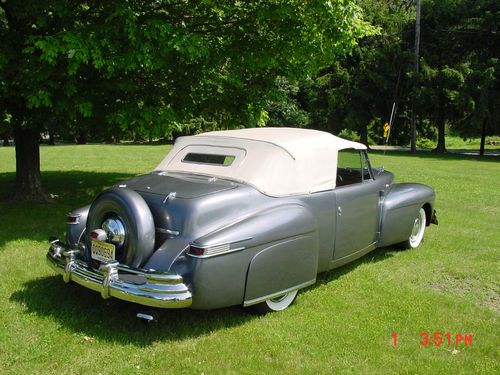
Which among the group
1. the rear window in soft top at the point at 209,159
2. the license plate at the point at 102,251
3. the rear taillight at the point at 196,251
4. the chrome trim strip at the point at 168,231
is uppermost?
the rear window in soft top at the point at 209,159

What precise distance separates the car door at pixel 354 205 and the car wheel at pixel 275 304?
73cm

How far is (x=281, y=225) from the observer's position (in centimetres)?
409

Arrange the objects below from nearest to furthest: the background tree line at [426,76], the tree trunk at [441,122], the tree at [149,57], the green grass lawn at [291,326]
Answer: the green grass lawn at [291,326] → the tree at [149,57] → the background tree line at [426,76] → the tree trunk at [441,122]

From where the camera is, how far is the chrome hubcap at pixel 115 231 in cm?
398

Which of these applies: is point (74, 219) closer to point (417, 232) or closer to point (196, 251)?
point (196, 251)

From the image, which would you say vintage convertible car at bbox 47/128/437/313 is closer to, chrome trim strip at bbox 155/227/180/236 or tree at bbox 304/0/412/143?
chrome trim strip at bbox 155/227/180/236

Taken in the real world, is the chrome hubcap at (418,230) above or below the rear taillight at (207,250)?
below

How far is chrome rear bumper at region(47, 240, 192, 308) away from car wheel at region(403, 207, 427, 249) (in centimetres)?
388

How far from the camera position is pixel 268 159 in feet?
15.0

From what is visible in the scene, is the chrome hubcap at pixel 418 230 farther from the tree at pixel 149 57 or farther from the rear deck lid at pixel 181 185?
the tree at pixel 149 57

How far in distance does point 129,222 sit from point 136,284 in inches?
21.3

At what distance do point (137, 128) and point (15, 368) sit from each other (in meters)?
4.74

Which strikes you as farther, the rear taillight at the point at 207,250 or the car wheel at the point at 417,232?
the car wheel at the point at 417,232
